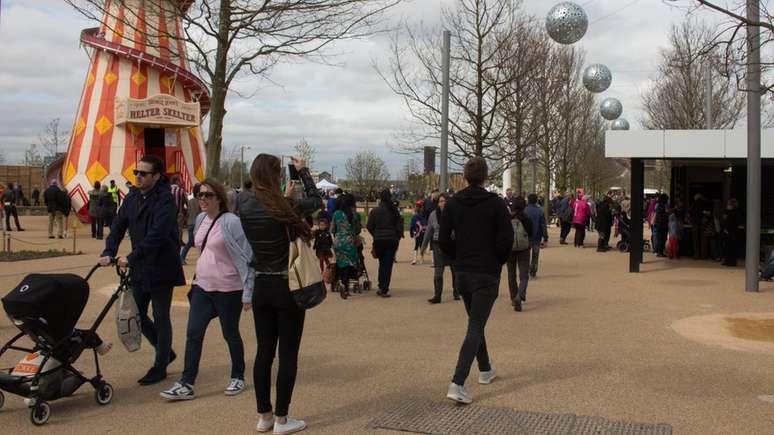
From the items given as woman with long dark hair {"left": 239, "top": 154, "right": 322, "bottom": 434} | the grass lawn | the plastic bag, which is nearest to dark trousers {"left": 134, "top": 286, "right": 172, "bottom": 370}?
the plastic bag

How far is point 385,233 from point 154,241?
20.0 ft

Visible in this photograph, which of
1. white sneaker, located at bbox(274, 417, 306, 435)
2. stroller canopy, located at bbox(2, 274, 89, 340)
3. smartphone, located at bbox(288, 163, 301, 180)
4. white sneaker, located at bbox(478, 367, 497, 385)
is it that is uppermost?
smartphone, located at bbox(288, 163, 301, 180)

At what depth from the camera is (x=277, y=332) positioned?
196 inches

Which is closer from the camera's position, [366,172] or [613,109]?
[613,109]

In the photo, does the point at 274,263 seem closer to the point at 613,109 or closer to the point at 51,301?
the point at 51,301

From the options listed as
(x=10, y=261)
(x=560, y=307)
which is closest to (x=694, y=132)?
(x=560, y=307)

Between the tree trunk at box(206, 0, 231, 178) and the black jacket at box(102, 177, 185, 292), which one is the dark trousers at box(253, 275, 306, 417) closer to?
the black jacket at box(102, 177, 185, 292)

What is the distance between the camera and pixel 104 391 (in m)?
5.73

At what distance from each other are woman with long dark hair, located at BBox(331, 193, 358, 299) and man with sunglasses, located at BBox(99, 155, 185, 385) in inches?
213

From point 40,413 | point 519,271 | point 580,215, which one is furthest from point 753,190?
point 40,413

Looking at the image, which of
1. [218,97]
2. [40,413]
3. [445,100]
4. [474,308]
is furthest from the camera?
[445,100]

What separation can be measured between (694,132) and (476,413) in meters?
11.3

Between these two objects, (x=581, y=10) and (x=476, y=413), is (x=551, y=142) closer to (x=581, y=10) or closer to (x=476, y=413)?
(x=581, y=10)

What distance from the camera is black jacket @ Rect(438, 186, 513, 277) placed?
5742 mm
